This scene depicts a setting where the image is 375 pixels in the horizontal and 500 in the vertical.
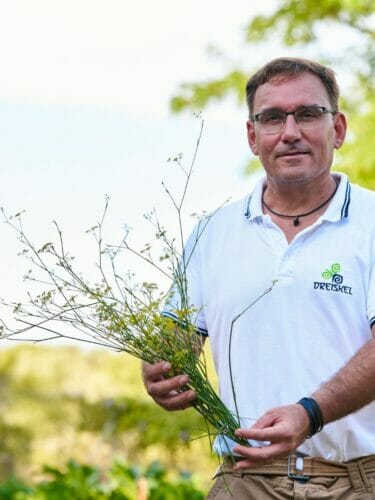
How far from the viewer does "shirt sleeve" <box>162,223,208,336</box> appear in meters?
3.57

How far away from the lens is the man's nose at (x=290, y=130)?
3645 mm

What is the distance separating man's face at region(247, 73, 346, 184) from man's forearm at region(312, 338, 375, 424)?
645 millimetres

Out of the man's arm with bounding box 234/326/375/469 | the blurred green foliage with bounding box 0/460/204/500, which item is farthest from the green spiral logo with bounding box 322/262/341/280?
the blurred green foliage with bounding box 0/460/204/500

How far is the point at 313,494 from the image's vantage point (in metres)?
3.50

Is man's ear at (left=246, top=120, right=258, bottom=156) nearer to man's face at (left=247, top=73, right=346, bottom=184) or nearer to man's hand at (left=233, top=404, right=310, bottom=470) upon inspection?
man's face at (left=247, top=73, right=346, bottom=184)

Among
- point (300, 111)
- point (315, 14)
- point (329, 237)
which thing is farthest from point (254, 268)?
point (315, 14)

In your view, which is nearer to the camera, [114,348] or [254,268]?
[114,348]

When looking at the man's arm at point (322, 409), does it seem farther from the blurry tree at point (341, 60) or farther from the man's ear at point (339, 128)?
the blurry tree at point (341, 60)

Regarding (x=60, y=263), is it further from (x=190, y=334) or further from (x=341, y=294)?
(x=341, y=294)

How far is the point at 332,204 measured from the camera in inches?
146

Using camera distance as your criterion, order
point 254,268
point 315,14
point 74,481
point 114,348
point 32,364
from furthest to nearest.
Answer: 1. point 32,364
2. point 315,14
3. point 74,481
4. point 254,268
5. point 114,348

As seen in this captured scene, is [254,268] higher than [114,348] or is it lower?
higher

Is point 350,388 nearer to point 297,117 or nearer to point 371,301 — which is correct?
point 371,301

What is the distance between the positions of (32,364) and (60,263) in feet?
56.7
